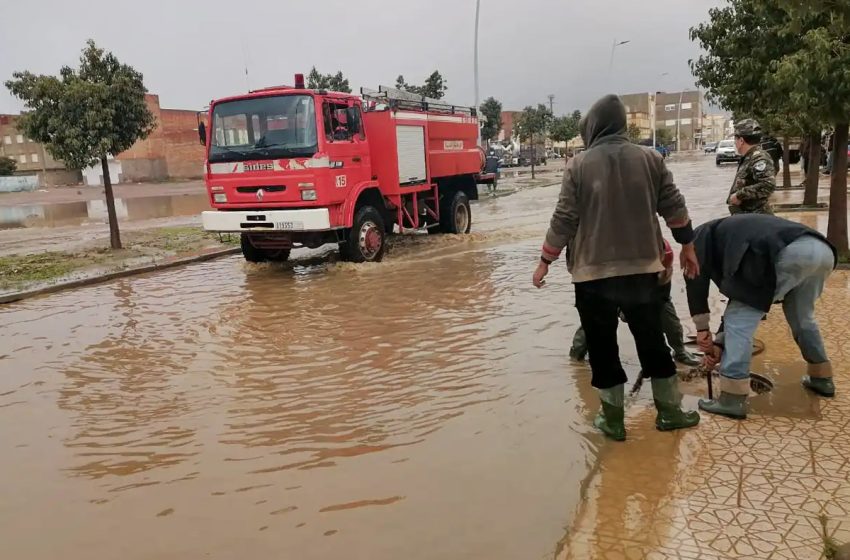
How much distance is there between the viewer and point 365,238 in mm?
10750

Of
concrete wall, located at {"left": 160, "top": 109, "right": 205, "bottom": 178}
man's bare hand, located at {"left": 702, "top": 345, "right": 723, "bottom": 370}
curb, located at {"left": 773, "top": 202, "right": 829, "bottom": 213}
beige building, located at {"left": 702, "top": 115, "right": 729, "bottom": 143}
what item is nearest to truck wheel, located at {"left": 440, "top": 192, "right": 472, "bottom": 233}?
curb, located at {"left": 773, "top": 202, "right": 829, "bottom": 213}

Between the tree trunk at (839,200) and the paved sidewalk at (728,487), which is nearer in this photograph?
the paved sidewalk at (728,487)

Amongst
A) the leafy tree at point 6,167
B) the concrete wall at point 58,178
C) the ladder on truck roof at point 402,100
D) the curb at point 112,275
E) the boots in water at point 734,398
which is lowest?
the boots in water at point 734,398

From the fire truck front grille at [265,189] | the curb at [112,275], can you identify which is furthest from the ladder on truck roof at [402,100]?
the curb at [112,275]

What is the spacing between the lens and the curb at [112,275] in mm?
9156

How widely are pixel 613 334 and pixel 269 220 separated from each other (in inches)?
274

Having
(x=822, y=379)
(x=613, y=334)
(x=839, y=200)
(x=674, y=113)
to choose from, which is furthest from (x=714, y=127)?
(x=613, y=334)

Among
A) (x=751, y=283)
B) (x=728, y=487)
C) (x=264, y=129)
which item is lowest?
(x=728, y=487)

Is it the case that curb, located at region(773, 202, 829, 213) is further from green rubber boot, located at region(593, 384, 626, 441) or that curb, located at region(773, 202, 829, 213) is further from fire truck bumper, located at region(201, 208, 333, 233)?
green rubber boot, located at region(593, 384, 626, 441)

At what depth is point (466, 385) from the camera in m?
5.07

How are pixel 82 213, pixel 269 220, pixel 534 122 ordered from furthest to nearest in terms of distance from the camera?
1. pixel 534 122
2. pixel 82 213
3. pixel 269 220

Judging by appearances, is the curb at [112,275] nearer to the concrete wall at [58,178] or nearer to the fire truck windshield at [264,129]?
the fire truck windshield at [264,129]

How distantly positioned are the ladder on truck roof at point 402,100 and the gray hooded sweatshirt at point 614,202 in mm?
8109

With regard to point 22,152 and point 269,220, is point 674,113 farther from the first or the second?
point 269,220
